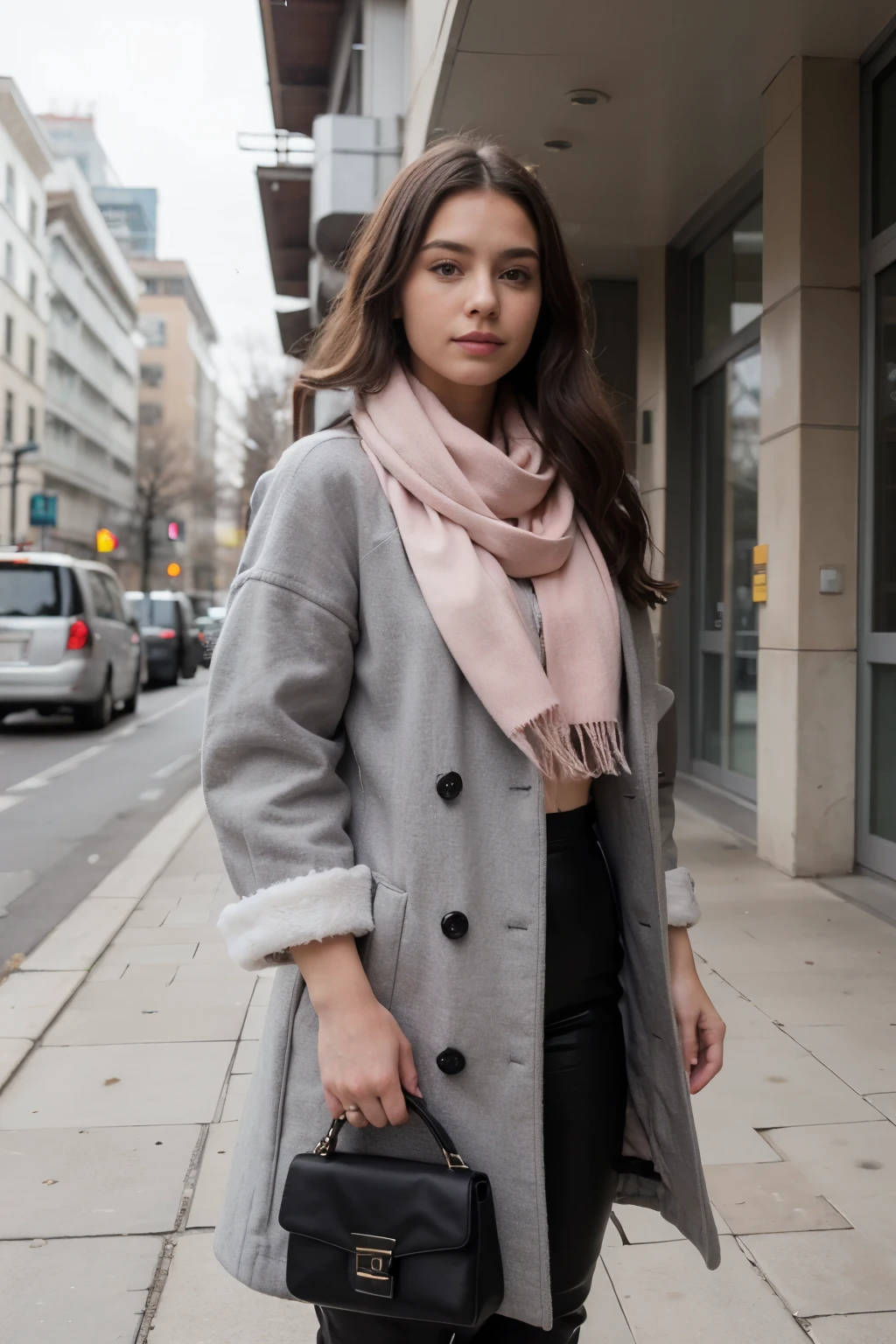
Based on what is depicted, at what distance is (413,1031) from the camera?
4.48 feet

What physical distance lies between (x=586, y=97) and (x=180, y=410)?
7405 cm

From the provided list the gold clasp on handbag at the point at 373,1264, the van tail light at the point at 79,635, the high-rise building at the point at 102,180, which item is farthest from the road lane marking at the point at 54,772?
the high-rise building at the point at 102,180

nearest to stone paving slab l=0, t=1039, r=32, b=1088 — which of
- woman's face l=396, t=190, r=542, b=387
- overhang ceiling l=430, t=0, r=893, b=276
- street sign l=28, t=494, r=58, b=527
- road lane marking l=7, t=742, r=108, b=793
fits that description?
woman's face l=396, t=190, r=542, b=387

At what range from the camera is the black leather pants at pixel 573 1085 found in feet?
4.69

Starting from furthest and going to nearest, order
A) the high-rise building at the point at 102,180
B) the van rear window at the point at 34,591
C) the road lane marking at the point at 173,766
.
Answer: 1. the high-rise building at the point at 102,180
2. the van rear window at the point at 34,591
3. the road lane marking at the point at 173,766

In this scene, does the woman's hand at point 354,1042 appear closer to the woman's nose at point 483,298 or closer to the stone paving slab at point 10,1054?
the woman's nose at point 483,298

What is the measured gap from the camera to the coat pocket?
1354 mm

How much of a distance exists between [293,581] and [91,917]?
4735 mm

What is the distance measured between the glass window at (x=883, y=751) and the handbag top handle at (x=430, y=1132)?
5.22 meters

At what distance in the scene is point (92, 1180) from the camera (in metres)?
2.99

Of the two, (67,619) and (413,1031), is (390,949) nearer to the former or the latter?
(413,1031)

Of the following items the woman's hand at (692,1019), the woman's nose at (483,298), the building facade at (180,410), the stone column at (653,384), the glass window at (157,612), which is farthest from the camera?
the building facade at (180,410)

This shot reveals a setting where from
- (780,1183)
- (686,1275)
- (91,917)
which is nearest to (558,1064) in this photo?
(686,1275)

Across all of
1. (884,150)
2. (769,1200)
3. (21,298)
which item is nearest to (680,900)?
(769,1200)
